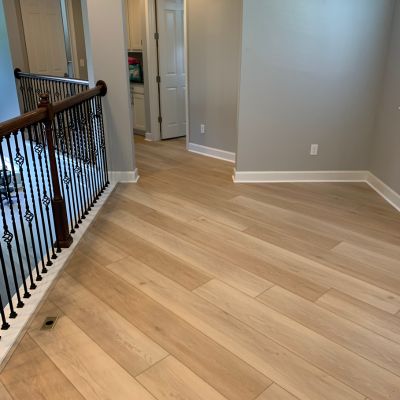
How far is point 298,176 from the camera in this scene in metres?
4.35

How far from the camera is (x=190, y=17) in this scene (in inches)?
199

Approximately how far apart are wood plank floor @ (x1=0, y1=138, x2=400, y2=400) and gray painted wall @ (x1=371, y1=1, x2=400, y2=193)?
1.51 ft

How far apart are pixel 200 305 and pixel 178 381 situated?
0.57 metres

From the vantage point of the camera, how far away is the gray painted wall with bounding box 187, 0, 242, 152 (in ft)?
15.4

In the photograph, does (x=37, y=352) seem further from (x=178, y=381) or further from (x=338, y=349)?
(x=338, y=349)

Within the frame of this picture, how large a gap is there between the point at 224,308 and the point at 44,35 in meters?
6.11

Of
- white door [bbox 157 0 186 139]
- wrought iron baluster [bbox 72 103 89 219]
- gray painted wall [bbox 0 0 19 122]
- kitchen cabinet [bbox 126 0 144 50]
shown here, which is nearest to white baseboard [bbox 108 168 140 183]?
wrought iron baluster [bbox 72 103 89 219]

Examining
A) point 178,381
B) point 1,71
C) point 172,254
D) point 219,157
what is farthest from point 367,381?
point 1,71

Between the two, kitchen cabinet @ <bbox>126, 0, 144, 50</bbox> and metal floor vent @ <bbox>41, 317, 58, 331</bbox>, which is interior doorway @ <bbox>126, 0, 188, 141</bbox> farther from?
metal floor vent @ <bbox>41, 317, 58, 331</bbox>

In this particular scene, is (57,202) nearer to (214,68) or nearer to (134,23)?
(214,68)

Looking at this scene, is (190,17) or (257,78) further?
(190,17)

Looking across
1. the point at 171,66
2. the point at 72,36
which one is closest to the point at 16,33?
the point at 72,36

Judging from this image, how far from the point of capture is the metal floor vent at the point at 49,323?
2.07 m

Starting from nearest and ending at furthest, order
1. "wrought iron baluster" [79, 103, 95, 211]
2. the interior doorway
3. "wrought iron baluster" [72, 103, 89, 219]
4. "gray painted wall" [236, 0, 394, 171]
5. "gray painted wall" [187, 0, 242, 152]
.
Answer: "wrought iron baluster" [72, 103, 89, 219] → "wrought iron baluster" [79, 103, 95, 211] → "gray painted wall" [236, 0, 394, 171] → "gray painted wall" [187, 0, 242, 152] → the interior doorway
